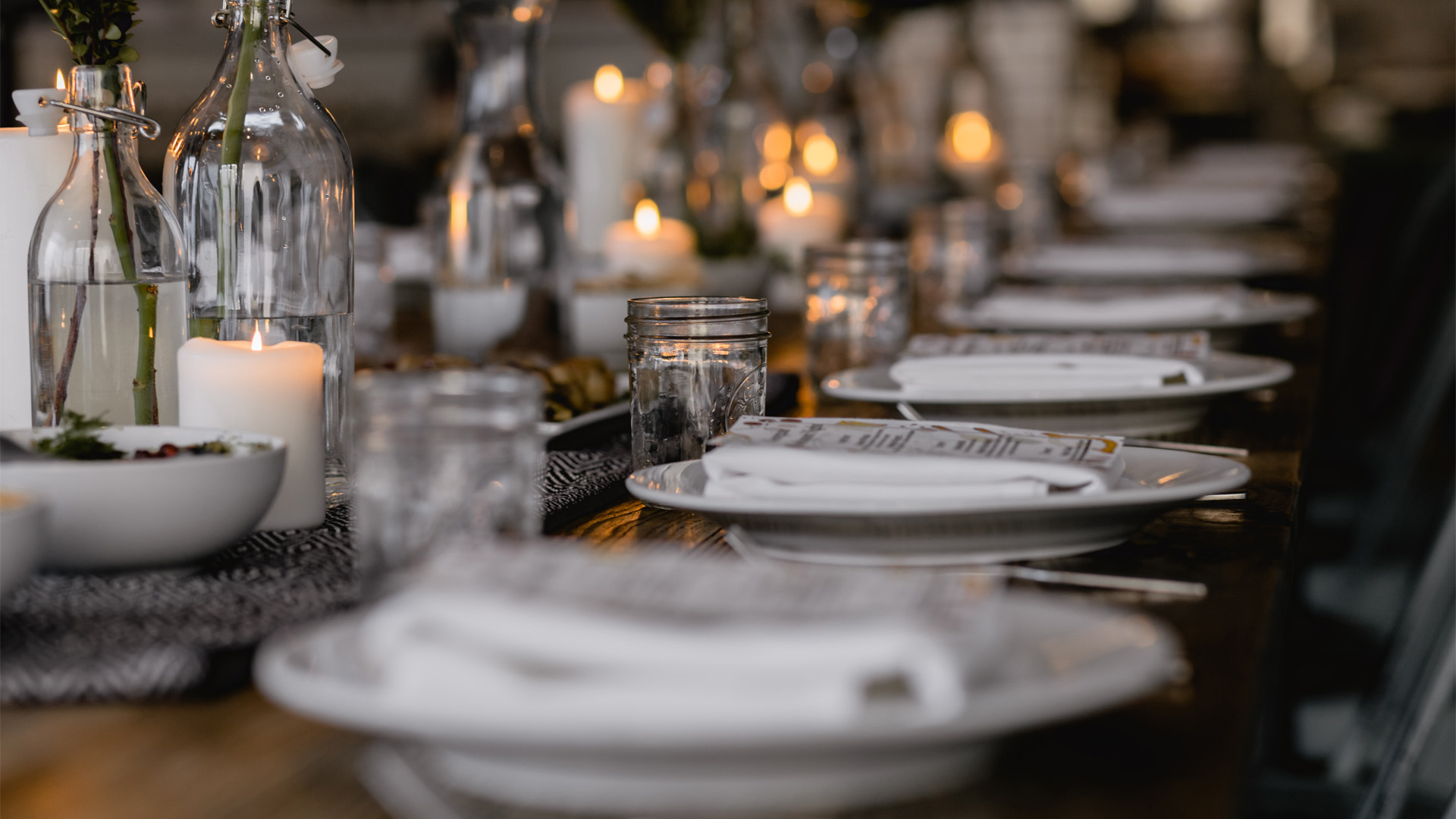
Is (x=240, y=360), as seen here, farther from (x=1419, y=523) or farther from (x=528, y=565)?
(x=1419, y=523)

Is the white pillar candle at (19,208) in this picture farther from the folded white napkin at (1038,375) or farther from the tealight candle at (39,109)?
the folded white napkin at (1038,375)

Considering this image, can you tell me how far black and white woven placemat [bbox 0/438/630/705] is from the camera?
49cm

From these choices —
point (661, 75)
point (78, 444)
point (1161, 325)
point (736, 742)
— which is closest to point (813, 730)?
point (736, 742)

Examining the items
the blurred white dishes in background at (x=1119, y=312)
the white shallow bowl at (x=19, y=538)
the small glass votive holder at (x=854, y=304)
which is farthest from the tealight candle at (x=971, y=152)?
the white shallow bowl at (x=19, y=538)

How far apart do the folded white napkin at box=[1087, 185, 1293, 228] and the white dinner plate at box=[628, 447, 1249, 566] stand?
2660mm

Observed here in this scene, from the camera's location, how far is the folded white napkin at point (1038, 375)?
3.06ft

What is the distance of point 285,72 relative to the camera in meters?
0.81

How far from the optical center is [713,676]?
14.2 inches

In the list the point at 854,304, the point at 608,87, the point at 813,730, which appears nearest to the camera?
the point at 813,730

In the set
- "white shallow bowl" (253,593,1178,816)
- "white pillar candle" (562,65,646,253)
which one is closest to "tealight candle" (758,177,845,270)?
"white pillar candle" (562,65,646,253)

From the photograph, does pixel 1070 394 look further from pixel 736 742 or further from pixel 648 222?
pixel 648 222

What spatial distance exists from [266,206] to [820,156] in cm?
173

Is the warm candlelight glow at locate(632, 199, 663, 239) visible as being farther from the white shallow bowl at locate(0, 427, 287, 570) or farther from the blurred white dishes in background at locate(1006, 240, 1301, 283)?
the white shallow bowl at locate(0, 427, 287, 570)

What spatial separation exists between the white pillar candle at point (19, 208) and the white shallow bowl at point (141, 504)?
0.21 m
